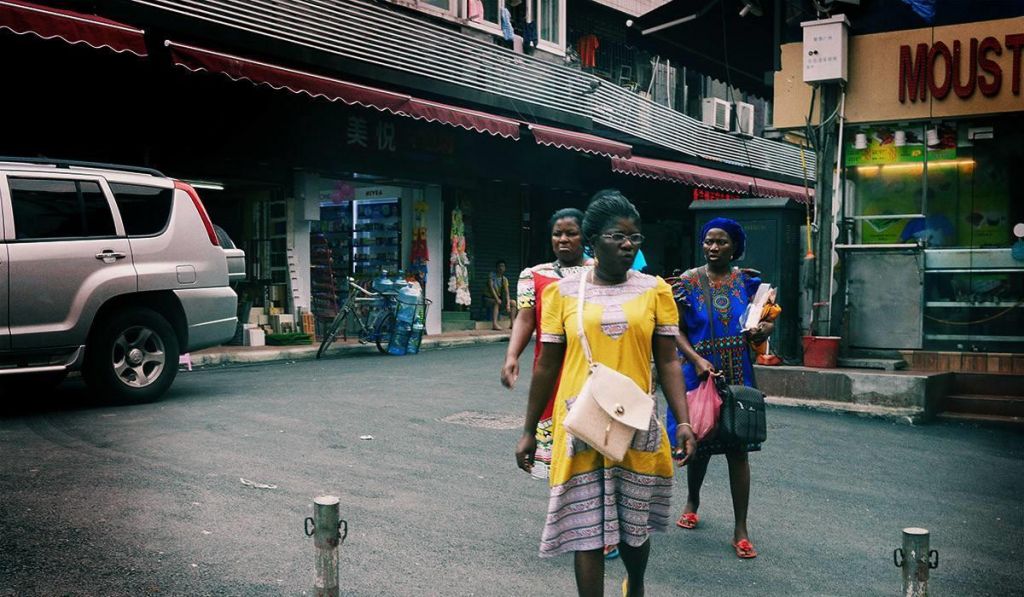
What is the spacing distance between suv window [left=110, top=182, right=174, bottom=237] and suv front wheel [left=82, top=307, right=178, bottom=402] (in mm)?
803

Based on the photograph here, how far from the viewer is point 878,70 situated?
11.4 metres

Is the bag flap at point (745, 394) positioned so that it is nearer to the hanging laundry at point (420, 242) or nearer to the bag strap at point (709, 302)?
the bag strap at point (709, 302)

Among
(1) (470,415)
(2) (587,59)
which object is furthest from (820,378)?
(2) (587,59)

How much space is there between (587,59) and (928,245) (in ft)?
41.0

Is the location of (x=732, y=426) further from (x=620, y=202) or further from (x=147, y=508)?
(x=147, y=508)

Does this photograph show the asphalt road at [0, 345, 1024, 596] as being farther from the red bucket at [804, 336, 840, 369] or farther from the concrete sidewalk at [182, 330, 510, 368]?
the concrete sidewalk at [182, 330, 510, 368]


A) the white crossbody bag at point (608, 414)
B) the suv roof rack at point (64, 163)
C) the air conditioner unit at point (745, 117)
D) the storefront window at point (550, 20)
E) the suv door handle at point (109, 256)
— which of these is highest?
the storefront window at point (550, 20)

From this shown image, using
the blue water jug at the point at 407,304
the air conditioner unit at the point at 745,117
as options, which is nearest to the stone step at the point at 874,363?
the blue water jug at the point at 407,304

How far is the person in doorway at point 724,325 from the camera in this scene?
5023 millimetres

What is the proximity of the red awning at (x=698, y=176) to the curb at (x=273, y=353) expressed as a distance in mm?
5212

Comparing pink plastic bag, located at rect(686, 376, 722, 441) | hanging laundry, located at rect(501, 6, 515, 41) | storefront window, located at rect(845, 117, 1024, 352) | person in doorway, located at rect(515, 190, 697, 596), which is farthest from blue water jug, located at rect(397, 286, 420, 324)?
person in doorway, located at rect(515, 190, 697, 596)

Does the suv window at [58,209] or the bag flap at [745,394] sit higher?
the suv window at [58,209]

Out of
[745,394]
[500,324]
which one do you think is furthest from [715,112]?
[745,394]

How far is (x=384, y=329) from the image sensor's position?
49.2 feet
